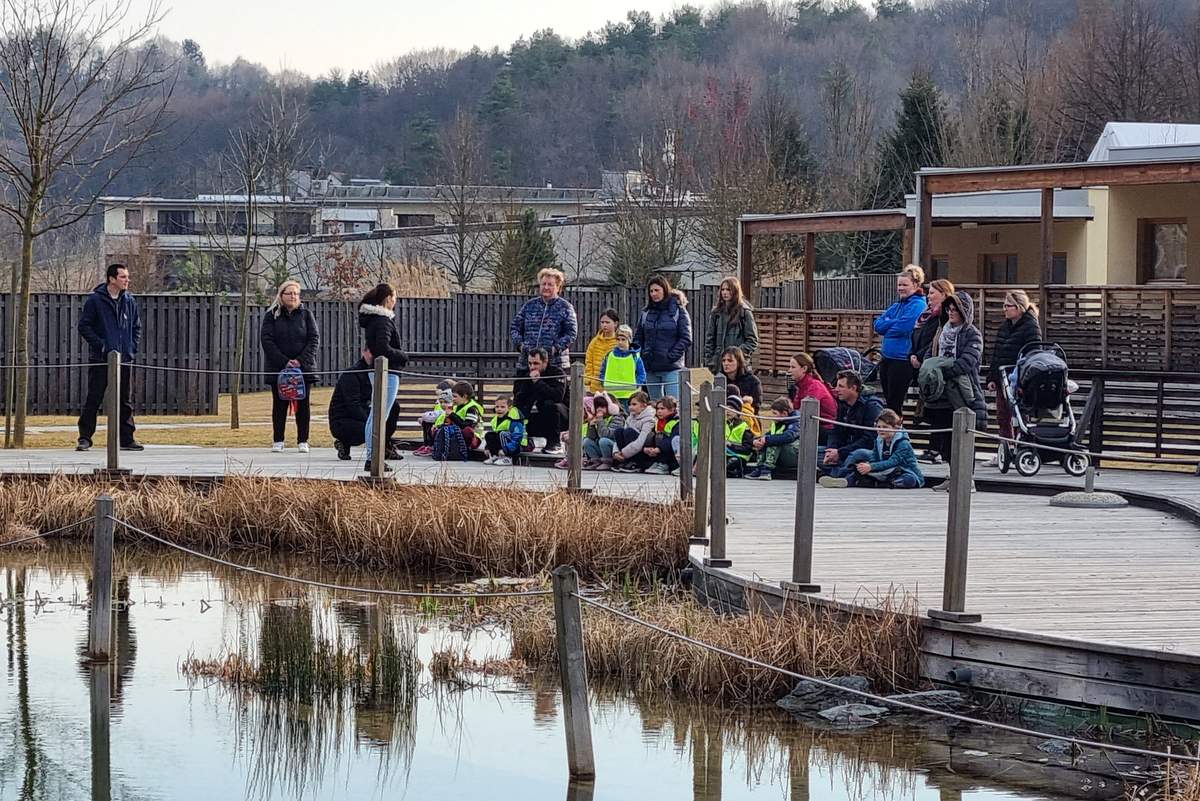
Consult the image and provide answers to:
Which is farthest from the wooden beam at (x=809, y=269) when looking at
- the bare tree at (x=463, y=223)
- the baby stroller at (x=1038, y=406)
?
the bare tree at (x=463, y=223)

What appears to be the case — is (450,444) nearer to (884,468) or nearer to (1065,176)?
(884,468)

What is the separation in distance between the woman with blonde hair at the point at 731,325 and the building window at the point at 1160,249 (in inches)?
596

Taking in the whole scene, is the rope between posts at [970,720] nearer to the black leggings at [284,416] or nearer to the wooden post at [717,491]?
the wooden post at [717,491]

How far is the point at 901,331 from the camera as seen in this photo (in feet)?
53.8

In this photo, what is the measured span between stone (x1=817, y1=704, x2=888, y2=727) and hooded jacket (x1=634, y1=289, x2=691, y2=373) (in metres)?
8.14

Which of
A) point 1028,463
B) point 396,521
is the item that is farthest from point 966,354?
point 396,521

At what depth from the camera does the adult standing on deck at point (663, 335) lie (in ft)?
56.0

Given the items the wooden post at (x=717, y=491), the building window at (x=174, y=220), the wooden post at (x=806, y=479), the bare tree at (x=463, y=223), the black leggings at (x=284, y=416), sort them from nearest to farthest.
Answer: the wooden post at (x=806, y=479) → the wooden post at (x=717, y=491) → the black leggings at (x=284, y=416) → the bare tree at (x=463, y=223) → the building window at (x=174, y=220)

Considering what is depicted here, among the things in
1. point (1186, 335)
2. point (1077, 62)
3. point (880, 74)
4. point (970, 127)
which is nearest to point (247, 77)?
point (880, 74)

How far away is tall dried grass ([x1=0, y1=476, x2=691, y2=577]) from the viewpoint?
13281 mm

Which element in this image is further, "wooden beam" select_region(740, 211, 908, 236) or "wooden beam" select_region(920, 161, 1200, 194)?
"wooden beam" select_region(740, 211, 908, 236)

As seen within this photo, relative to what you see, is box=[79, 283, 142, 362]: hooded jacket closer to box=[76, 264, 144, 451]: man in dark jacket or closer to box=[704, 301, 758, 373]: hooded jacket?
box=[76, 264, 144, 451]: man in dark jacket

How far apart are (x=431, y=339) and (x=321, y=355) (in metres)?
2.92

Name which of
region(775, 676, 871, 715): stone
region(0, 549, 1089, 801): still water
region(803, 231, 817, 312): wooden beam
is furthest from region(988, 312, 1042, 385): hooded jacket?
region(803, 231, 817, 312): wooden beam
